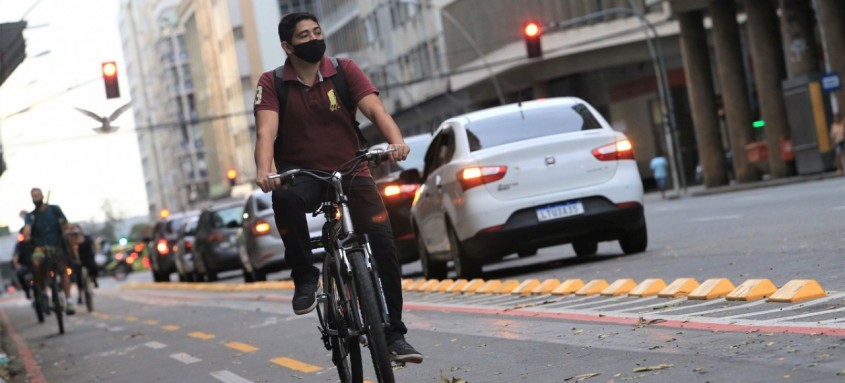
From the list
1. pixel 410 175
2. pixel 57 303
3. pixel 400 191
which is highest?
pixel 410 175

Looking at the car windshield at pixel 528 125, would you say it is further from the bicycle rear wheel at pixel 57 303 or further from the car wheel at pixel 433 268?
the bicycle rear wheel at pixel 57 303

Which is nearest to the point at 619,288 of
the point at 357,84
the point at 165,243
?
the point at 357,84

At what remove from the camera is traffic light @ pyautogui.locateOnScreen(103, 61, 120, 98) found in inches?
1280

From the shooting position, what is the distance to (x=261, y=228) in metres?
29.9

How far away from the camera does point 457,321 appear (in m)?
12.9

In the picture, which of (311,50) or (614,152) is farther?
(614,152)

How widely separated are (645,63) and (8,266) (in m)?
73.9

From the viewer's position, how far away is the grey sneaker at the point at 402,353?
25.8ft

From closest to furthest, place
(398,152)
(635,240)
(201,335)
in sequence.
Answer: (398,152)
(201,335)
(635,240)

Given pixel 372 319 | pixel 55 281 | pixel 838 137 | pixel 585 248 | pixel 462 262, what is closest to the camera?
pixel 372 319

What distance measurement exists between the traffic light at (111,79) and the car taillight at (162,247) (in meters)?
13.0

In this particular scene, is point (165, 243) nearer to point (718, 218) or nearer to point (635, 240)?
point (718, 218)

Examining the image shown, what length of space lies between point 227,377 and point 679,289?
3209mm

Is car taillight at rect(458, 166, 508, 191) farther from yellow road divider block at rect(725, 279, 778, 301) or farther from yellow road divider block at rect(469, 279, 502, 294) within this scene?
yellow road divider block at rect(725, 279, 778, 301)
